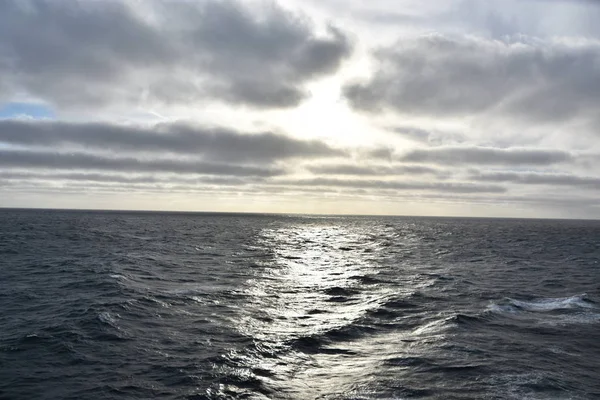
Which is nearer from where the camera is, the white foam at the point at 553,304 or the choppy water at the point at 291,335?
the choppy water at the point at 291,335

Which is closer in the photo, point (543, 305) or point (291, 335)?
point (291, 335)

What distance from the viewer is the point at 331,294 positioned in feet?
104

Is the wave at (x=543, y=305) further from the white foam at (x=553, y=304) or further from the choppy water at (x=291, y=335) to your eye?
the choppy water at (x=291, y=335)

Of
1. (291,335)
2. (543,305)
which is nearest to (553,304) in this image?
(543,305)

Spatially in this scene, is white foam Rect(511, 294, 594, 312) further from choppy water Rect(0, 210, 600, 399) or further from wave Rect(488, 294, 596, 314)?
choppy water Rect(0, 210, 600, 399)

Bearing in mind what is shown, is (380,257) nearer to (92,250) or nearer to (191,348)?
(92,250)

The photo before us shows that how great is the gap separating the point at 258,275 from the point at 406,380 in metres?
25.6

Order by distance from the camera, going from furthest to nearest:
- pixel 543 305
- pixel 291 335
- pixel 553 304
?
1. pixel 553 304
2. pixel 543 305
3. pixel 291 335

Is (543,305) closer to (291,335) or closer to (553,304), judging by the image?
(553,304)

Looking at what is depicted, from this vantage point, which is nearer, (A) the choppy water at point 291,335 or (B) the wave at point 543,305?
(A) the choppy water at point 291,335

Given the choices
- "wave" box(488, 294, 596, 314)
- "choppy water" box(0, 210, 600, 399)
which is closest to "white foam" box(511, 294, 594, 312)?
"wave" box(488, 294, 596, 314)

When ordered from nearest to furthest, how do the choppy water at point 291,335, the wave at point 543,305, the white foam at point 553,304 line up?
the choppy water at point 291,335
the wave at point 543,305
the white foam at point 553,304

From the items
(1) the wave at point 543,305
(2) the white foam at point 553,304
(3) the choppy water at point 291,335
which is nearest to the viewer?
(3) the choppy water at point 291,335

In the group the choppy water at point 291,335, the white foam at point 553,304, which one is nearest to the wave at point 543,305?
the white foam at point 553,304
